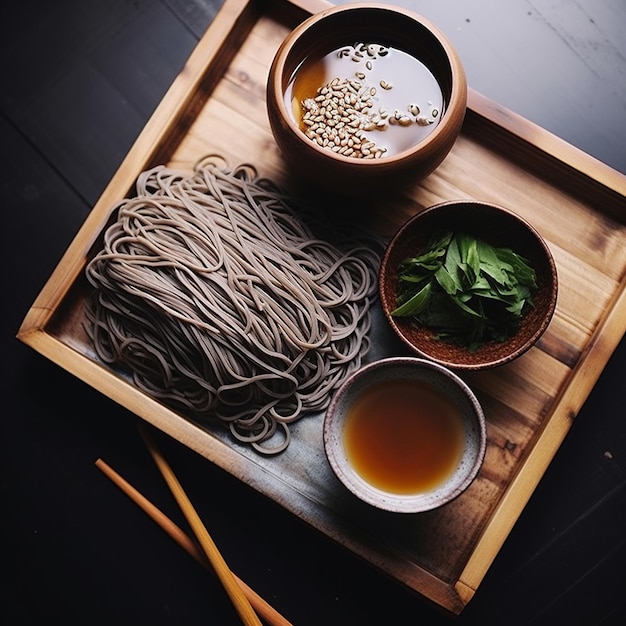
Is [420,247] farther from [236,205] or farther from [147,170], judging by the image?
[147,170]

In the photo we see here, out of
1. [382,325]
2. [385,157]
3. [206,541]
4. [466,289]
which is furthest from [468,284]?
[206,541]

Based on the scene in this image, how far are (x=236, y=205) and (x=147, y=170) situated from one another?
0.28 metres

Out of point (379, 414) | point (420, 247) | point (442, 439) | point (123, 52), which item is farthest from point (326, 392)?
point (123, 52)

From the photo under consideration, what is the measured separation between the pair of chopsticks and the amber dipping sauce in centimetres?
50

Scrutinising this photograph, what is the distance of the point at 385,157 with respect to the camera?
166 cm

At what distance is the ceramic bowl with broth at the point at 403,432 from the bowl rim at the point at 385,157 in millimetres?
503

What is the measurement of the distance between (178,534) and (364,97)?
134 centimetres

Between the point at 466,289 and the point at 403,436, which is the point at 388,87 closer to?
the point at 466,289

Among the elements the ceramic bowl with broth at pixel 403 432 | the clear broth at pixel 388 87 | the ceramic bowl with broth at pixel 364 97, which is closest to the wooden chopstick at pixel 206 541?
the ceramic bowl with broth at pixel 403 432

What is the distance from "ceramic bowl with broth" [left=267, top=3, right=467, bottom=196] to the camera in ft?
5.44

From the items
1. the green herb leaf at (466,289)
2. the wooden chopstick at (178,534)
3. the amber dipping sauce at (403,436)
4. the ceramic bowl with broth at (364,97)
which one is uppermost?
the ceramic bowl with broth at (364,97)

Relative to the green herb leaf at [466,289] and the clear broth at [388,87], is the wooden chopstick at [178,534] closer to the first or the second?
the green herb leaf at [466,289]

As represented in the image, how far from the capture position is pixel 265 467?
179 cm

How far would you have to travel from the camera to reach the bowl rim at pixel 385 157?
1631 mm
